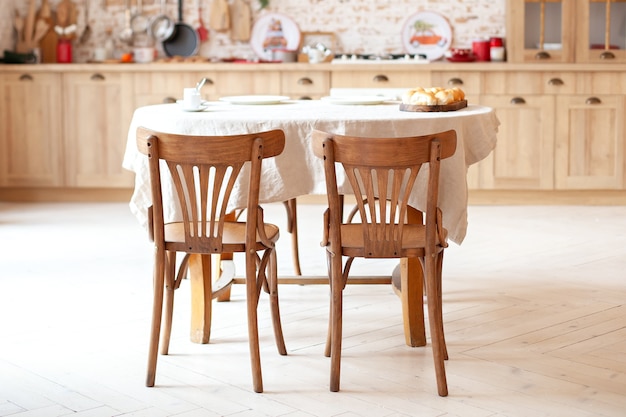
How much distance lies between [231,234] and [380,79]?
3475 mm

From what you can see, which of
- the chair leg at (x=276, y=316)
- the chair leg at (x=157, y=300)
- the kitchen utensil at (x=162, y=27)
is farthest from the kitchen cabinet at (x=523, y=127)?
the chair leg at (x=157, y=300)

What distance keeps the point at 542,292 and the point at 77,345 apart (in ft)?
6.40

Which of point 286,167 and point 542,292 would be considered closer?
point 286,167

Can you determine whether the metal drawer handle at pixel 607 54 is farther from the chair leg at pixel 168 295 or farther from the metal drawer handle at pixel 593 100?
the chair leg at pixel 168 295

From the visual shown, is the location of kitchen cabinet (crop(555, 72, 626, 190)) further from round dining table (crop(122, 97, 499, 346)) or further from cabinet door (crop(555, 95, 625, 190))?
round dining table (crop(122, 97, 499, 346))

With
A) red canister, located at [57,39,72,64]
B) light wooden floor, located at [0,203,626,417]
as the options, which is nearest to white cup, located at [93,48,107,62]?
red canister, located at [57,39,72,64]

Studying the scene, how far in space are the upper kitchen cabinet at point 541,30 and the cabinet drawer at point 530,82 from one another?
8.8 inches

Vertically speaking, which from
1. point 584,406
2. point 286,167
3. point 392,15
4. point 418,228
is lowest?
point 584,406

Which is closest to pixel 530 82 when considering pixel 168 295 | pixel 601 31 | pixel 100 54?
pixel 601 31

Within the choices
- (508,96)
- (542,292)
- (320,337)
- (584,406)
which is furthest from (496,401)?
(508,96)

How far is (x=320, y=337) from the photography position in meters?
3.42

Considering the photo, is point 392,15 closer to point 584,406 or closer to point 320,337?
point 320,337

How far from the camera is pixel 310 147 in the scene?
315 centimetres

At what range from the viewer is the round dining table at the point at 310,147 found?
3133 mm
